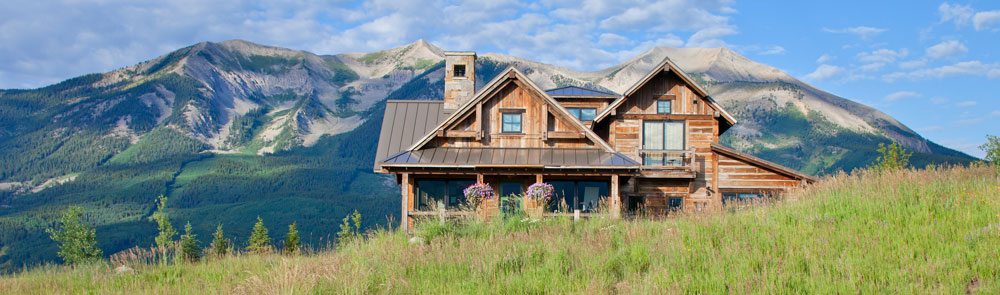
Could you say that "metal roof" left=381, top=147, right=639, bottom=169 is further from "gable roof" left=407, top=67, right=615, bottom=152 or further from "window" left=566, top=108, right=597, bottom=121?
"window" left=566, top=108, right=597, bottom=121

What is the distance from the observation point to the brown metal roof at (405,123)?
103ft

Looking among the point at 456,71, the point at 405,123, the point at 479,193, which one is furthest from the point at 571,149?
the point at 456,71

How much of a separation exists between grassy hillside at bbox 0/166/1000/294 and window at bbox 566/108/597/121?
17.9m

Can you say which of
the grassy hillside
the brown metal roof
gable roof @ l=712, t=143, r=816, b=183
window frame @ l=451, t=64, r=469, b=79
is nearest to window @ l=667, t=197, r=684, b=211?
gable roof @ l=712, t=143, r=816, b=183

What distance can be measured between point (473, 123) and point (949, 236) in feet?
61.0

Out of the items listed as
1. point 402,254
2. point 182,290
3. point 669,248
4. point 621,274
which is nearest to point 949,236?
point 669,248

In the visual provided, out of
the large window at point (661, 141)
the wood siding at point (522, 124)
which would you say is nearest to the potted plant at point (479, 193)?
the wood siding at point (522, 124)

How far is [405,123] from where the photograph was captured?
3238cm

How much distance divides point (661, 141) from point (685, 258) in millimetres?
19347

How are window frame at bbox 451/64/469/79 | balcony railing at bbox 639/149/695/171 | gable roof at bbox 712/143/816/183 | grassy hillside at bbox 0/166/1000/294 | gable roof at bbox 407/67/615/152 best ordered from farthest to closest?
window frame at bbox 451/64/469/79 → balcony railing at bbox 639/149/695/171 → gable roof at bbox 712/143/816/183 → gable roof at bbox 407/67/615/152 → grassy hillside at bbox 0/166/1000/294

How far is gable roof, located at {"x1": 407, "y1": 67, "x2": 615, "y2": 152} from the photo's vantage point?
93.9 feet

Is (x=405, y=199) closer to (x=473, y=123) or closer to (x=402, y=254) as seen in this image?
(x=473, y=123)

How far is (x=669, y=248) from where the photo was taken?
13.4m

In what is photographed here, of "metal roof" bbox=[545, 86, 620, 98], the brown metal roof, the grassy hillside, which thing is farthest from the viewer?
"metal roof" bbox=[545, 86, 620, 98]
